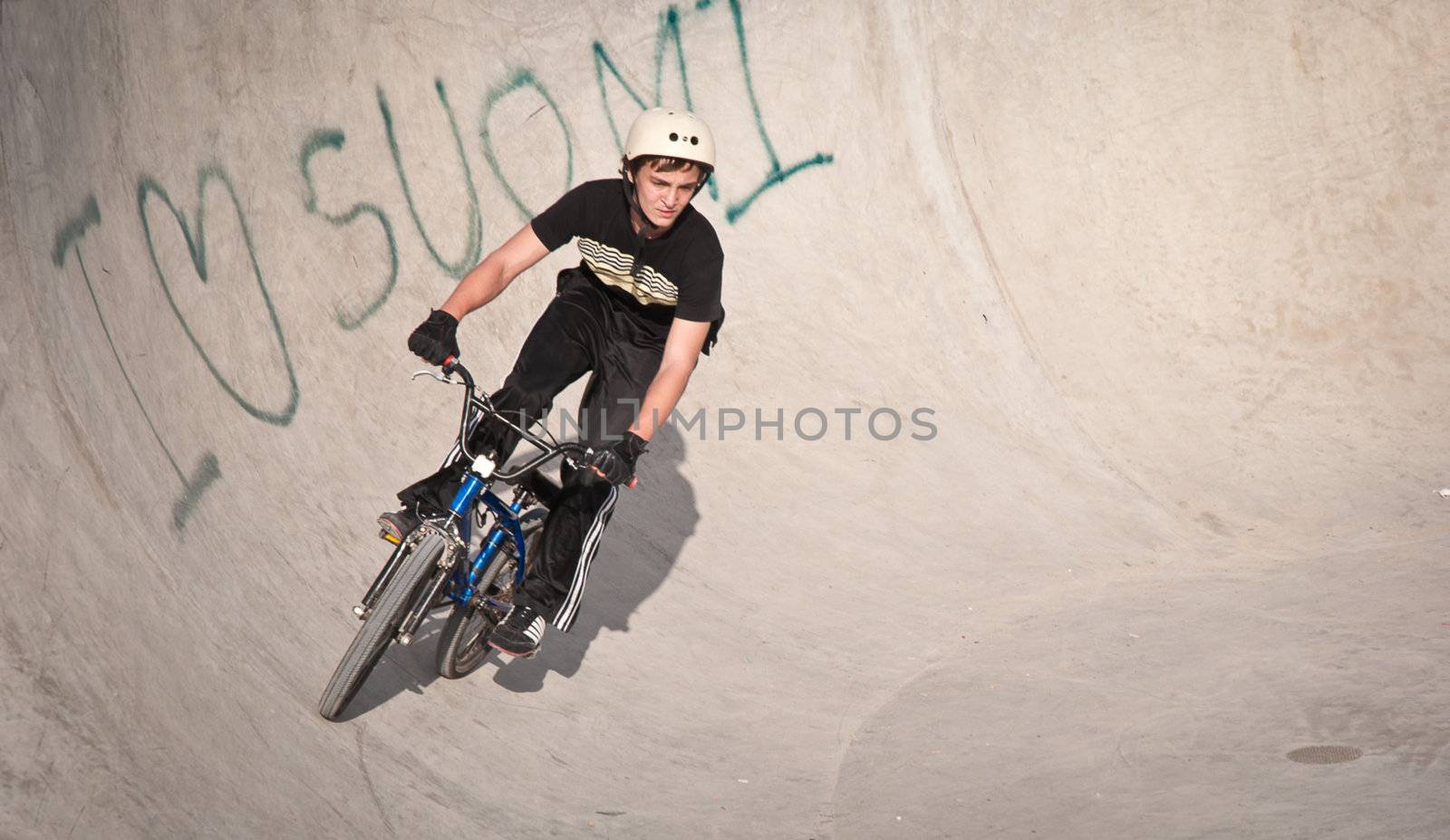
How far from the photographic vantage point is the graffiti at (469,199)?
6871 mm

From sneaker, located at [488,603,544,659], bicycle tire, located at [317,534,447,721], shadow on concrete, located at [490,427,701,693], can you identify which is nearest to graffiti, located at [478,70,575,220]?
shadow on concrete, located at [490,427,701,693]

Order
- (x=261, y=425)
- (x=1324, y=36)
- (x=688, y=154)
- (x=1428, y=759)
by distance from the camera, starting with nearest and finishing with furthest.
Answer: (x=688, y=154) → (x=1428, y=759) → (x=261, y=425) → (x=1324, y=36)

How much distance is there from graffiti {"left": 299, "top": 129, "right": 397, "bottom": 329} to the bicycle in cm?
257

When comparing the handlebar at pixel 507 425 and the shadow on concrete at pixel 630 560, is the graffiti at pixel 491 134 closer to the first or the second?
the shadow on concrete at pixel 630 560

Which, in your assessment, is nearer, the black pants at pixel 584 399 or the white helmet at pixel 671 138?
the white helmet at pixel 671 138

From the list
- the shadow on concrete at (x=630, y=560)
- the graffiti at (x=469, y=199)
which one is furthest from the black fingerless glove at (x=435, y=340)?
the graffiti at (x=469, y=199)

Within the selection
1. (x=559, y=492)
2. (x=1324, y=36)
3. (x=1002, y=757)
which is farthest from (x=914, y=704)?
(x=1324, y=36)

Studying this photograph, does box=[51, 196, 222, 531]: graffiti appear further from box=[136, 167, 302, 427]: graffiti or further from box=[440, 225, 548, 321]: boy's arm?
box=[440, 225, 548, 321]: boy's arm

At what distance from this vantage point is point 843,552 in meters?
5.97

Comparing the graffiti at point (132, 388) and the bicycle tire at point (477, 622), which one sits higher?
the graffiti at point (132, 388)

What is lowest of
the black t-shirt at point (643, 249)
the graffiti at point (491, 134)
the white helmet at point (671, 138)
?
the black t-shirt at point (643, 249)

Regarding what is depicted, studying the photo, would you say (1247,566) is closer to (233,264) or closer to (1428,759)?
(1428,759)

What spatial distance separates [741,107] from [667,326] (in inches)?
133

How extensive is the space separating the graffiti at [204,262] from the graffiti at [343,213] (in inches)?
18.5
